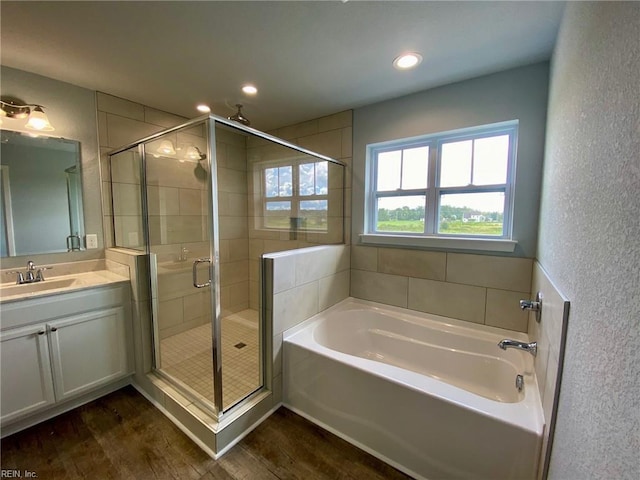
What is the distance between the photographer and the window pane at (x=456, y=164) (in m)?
2.17

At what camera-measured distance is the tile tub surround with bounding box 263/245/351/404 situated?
71.3 inches

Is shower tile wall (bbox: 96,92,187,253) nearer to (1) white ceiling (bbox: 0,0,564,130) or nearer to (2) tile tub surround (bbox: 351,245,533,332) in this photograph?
(1) white ceiling (bbox: 0,0,564,130)

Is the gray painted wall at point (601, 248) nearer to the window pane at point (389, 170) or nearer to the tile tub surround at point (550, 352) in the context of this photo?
the tile tub surround at point (550, 352)

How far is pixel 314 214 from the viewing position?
2.80m

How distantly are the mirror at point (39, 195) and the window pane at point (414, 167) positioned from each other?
2779 mm

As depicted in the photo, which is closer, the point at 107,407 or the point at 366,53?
the point at 366,53

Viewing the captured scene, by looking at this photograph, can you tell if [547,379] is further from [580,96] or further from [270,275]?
[270,275]

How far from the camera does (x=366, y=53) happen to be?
1.68 metres

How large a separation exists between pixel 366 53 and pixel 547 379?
2.03 metres

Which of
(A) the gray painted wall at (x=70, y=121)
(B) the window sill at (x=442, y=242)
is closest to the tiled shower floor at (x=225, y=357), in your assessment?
(A) the gray painted wall at (x=70, y=121)

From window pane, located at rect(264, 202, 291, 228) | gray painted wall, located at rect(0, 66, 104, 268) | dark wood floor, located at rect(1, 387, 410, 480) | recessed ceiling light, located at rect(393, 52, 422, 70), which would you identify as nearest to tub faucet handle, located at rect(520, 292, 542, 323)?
dark wood floor, located at rect(1, 387, 410, 480)

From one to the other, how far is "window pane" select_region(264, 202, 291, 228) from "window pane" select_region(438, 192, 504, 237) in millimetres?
1550

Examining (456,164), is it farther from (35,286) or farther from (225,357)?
(35,286)

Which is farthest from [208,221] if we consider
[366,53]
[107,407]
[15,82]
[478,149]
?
[478,149]
